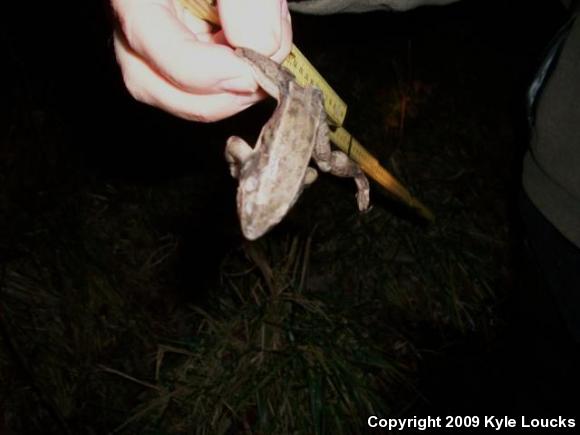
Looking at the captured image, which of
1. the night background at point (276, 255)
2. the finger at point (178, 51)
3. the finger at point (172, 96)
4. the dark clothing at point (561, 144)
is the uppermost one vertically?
the finger at point (178, 51)

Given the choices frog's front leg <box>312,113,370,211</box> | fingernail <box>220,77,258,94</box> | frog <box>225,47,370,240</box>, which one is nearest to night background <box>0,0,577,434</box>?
frog's front leg <box>312,113,370,211</box>

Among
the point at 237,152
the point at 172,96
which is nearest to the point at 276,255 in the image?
the point at 237,152

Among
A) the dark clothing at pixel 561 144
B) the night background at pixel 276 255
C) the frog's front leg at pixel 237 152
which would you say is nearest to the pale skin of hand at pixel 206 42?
the frog's front leg at pixel 237 152

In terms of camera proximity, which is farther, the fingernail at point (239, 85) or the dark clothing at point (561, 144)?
the dark clothing at point (561, 144)

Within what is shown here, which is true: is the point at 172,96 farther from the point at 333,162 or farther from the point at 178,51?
the point at 333,162

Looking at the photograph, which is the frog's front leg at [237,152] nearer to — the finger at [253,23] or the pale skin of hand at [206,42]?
the pale skin of hand at [206,42]

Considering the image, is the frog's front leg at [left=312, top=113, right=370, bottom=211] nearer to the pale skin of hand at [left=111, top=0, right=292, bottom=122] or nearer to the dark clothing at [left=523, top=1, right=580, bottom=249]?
the pale skin of hand at [left=111, top=0, right=292, bottom=122]
